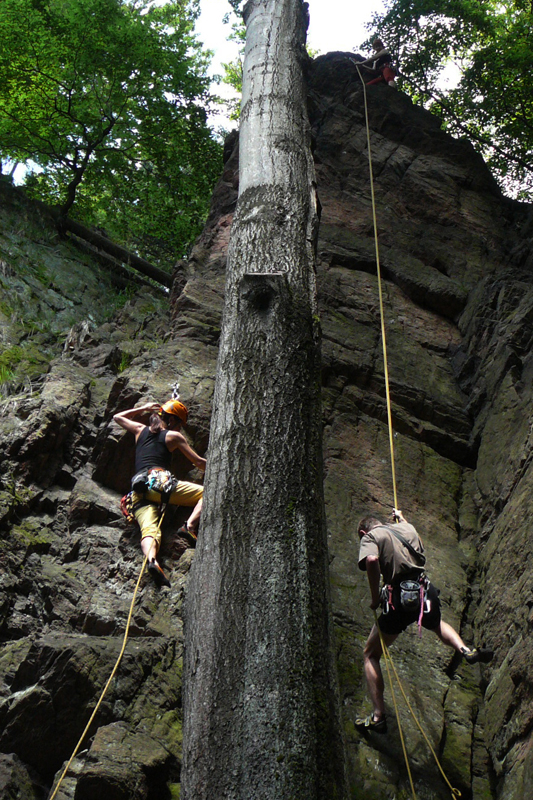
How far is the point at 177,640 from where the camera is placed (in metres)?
4.41

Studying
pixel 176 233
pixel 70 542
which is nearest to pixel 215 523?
pixel 70 542

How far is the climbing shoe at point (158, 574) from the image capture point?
509 cm

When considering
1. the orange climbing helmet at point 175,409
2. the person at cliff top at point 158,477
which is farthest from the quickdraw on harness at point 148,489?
the orange climbing helmet at point 175,409

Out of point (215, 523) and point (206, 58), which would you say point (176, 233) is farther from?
point (215, 523)

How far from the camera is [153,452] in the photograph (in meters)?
5.79

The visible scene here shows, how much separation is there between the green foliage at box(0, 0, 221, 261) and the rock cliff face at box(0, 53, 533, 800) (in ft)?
8.97

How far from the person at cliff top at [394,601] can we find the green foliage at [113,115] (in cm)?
951

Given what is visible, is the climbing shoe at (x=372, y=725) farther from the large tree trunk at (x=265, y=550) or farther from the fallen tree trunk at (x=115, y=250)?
the fallen tree trunk at (x=115, y=250)

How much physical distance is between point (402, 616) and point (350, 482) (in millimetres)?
1917

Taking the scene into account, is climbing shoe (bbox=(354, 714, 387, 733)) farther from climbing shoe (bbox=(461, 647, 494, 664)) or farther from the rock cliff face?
climbing shoe (bbox=(461, 647, 494, 664))

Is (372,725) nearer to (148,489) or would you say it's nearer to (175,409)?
(148,489)

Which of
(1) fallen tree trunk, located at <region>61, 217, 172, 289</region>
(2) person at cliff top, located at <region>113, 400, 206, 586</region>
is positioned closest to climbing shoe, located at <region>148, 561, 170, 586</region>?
(2) person at cliff top, located at <region>113, 400, 206, 586</region>

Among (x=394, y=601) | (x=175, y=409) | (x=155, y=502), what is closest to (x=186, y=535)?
(x=155, y=502)

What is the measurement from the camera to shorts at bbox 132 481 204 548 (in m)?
5.39
